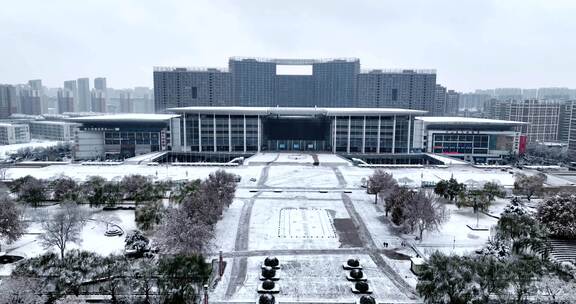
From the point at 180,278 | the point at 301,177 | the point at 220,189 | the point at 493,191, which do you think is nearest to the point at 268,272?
the point at 180,278

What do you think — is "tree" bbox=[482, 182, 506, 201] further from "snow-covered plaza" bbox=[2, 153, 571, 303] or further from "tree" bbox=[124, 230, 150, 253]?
"tree" bbox=[124, 230, 150, 253]

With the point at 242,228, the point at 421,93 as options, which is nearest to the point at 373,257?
the point at 242,228

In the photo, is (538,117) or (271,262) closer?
(271,262)

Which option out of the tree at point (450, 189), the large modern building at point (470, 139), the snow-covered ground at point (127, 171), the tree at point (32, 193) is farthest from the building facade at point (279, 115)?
the tree at point (32, 193)

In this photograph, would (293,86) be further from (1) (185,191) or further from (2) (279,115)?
(1) (185,191)

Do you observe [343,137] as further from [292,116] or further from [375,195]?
[375,195]

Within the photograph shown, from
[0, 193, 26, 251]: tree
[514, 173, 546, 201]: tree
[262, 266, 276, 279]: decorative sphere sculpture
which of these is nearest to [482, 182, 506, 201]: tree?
[514, 173, 546, 201]: tree
